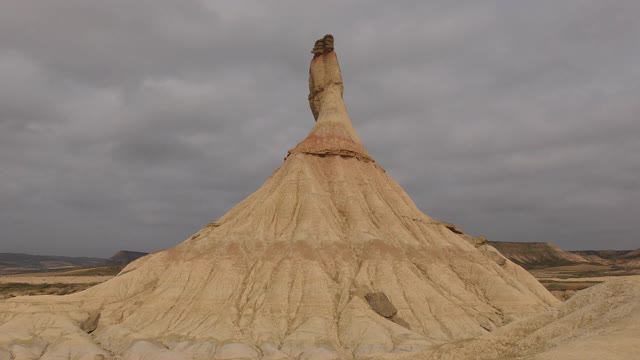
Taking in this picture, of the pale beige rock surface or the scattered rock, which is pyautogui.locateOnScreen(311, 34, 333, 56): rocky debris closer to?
the pale beige rock surface

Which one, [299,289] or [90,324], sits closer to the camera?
[90,324]

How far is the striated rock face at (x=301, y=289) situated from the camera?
58.0 meters

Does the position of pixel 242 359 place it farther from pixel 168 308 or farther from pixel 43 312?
pixel 43 312

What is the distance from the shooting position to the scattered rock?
62000 mm

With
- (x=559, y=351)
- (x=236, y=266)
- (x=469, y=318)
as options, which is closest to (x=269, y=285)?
(x=236, y=266)

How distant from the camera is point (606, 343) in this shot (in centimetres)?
1912

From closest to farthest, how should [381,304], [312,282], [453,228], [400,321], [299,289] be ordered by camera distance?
[400,321] → [381,304] → [299,289] → [312,282] → [453,228]

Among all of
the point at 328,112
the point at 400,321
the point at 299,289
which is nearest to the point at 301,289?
the point at 299,289

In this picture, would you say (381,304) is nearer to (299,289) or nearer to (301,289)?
(301,289)

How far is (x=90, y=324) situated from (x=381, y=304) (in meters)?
36.8

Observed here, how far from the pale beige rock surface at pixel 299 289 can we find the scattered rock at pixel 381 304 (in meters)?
0.79

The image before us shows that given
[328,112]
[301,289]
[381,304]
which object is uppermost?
[328,112]

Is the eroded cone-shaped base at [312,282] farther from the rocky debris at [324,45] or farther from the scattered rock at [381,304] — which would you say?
the rocky debris at [324,45]

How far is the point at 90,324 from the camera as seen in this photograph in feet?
213
